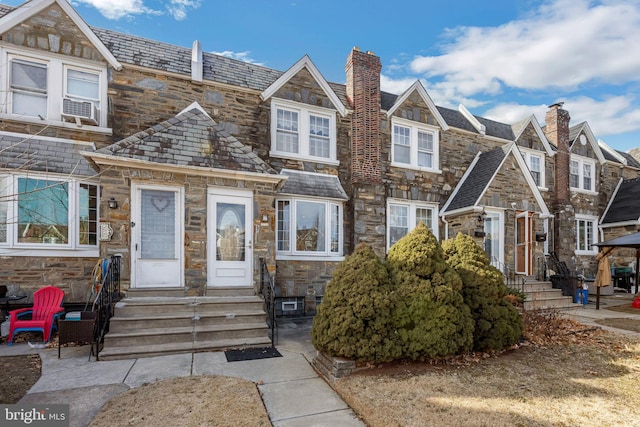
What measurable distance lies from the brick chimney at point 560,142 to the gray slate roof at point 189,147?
47.4ft

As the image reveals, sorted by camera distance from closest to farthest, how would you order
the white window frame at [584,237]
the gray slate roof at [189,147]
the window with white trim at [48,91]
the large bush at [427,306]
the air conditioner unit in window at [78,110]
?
the large bush at [427,306], the gray slate roof at [189,147], the window with white trim at [48,91], the air conditioner unit in window at [78,110], the white window frame at [584,237]

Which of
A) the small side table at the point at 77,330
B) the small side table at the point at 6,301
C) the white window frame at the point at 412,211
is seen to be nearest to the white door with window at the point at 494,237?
the white window frame at the point at 412,211

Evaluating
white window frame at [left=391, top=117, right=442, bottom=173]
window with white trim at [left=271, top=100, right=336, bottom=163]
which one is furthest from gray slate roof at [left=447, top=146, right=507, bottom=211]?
window with white trim at [left=271, top=100, right=336, bottom=163]

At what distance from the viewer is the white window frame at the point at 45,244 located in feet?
25.0

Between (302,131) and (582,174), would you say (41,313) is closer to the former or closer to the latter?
(302,131)

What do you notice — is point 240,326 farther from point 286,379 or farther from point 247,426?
point 247,426

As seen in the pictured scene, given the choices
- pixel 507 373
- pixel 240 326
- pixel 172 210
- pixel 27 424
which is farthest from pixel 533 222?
pixel 27 424

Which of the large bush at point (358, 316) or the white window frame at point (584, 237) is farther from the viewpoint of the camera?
the white window frame at point (584, 237)

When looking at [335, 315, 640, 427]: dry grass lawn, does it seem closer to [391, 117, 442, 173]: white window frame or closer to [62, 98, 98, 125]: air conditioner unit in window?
[391, 117, 442, 173]: white window frame

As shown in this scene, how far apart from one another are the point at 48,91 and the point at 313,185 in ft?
23.9

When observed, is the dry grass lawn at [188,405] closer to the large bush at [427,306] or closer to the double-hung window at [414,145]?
the large bush at [427,306]

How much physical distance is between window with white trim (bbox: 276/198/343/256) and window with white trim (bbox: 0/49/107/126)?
18.1ft

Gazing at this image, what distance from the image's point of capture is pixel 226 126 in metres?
9.80

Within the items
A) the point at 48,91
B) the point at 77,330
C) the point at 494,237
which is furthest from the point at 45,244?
the point at 494,237
